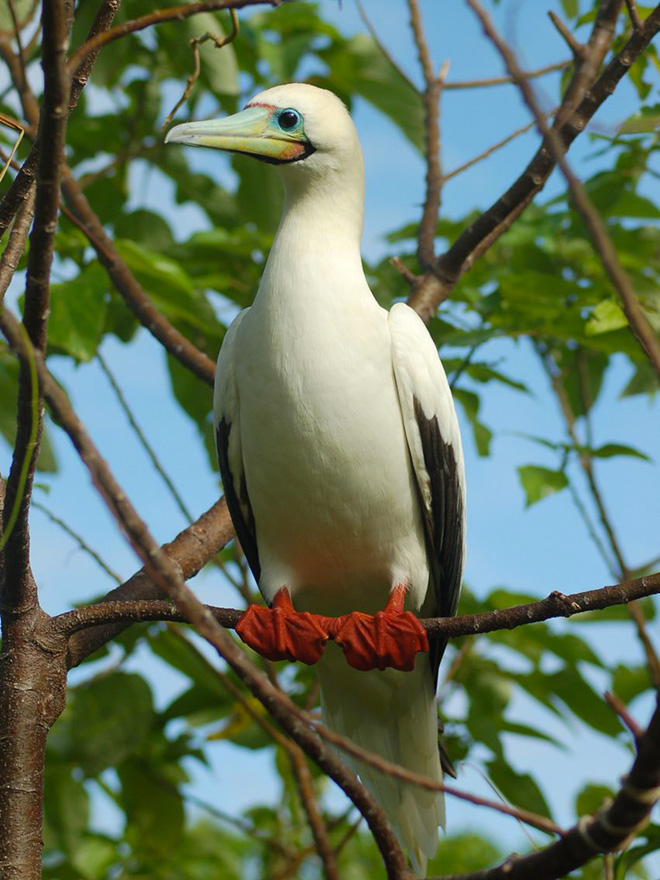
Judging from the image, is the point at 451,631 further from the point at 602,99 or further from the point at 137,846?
the point at 137,846

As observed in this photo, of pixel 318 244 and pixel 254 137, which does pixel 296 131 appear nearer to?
pixel 254 137

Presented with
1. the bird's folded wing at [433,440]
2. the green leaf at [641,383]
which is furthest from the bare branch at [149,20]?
the green leaf at [641,383]

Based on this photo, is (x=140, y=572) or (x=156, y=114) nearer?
(x=140, y=572)

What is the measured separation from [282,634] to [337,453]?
0.60 metres

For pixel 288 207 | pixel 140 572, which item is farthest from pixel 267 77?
pixel 140 572

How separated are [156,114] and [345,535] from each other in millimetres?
2491

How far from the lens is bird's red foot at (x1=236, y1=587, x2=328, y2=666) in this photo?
3283 millimetres

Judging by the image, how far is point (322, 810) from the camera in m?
5.27

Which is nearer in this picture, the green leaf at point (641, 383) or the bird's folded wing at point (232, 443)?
the bird's folded wing at point (232, 443)

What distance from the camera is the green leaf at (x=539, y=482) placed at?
3.74 metres

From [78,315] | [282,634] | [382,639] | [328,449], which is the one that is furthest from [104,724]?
[78,315]

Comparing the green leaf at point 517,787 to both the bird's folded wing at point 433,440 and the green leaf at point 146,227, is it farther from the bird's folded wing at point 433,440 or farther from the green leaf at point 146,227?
the green leaf at point 146,227

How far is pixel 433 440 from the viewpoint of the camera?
11.9 feet

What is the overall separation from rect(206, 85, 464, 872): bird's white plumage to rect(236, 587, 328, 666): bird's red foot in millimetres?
337
